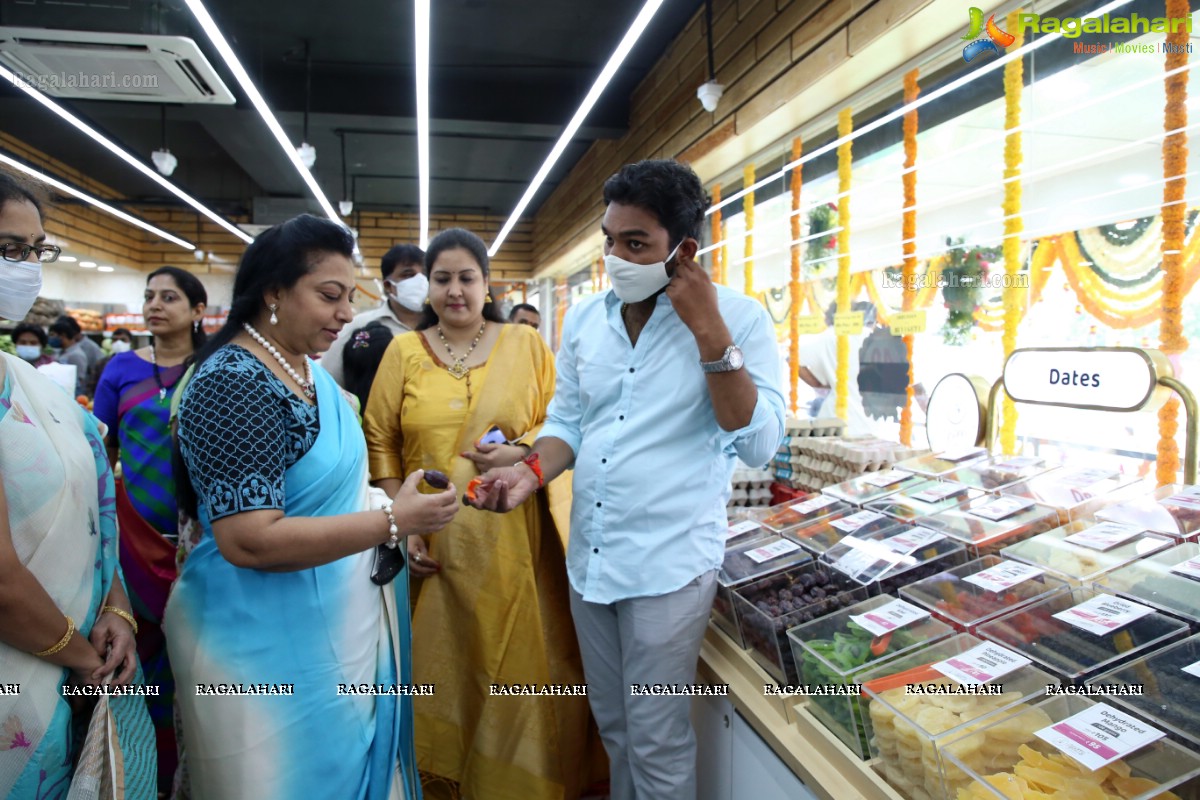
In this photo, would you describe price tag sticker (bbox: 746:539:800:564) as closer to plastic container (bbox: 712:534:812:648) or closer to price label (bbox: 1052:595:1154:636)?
plastic container (bbox: 712:534:812:648)

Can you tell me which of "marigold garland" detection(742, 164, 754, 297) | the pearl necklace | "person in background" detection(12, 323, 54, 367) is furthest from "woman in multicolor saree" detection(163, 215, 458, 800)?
"person in background" detection(12, 323, 54, 367)

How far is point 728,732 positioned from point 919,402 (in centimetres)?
212

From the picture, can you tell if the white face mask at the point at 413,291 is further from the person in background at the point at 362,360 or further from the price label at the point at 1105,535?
the price label at the point at 1105,535

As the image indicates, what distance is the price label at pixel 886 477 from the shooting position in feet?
6.68

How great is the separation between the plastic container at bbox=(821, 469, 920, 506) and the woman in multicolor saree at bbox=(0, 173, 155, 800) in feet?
5.74

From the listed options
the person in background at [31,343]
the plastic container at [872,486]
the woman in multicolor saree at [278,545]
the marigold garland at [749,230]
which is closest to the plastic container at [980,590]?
the plastic container at [872,486]

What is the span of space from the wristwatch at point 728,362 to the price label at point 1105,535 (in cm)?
80

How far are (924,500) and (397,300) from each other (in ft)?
6.72

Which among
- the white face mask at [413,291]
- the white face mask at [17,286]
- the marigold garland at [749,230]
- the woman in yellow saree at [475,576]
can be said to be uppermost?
the marigold garland at [749,230]

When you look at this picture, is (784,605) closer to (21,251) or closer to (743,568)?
(743,568)

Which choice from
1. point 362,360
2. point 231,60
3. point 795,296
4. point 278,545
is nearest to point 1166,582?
point 278,545

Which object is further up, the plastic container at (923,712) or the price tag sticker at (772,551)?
the price tag sticker at (772,551)

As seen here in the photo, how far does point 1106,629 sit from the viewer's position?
1104mm

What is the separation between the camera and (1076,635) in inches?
44.5
